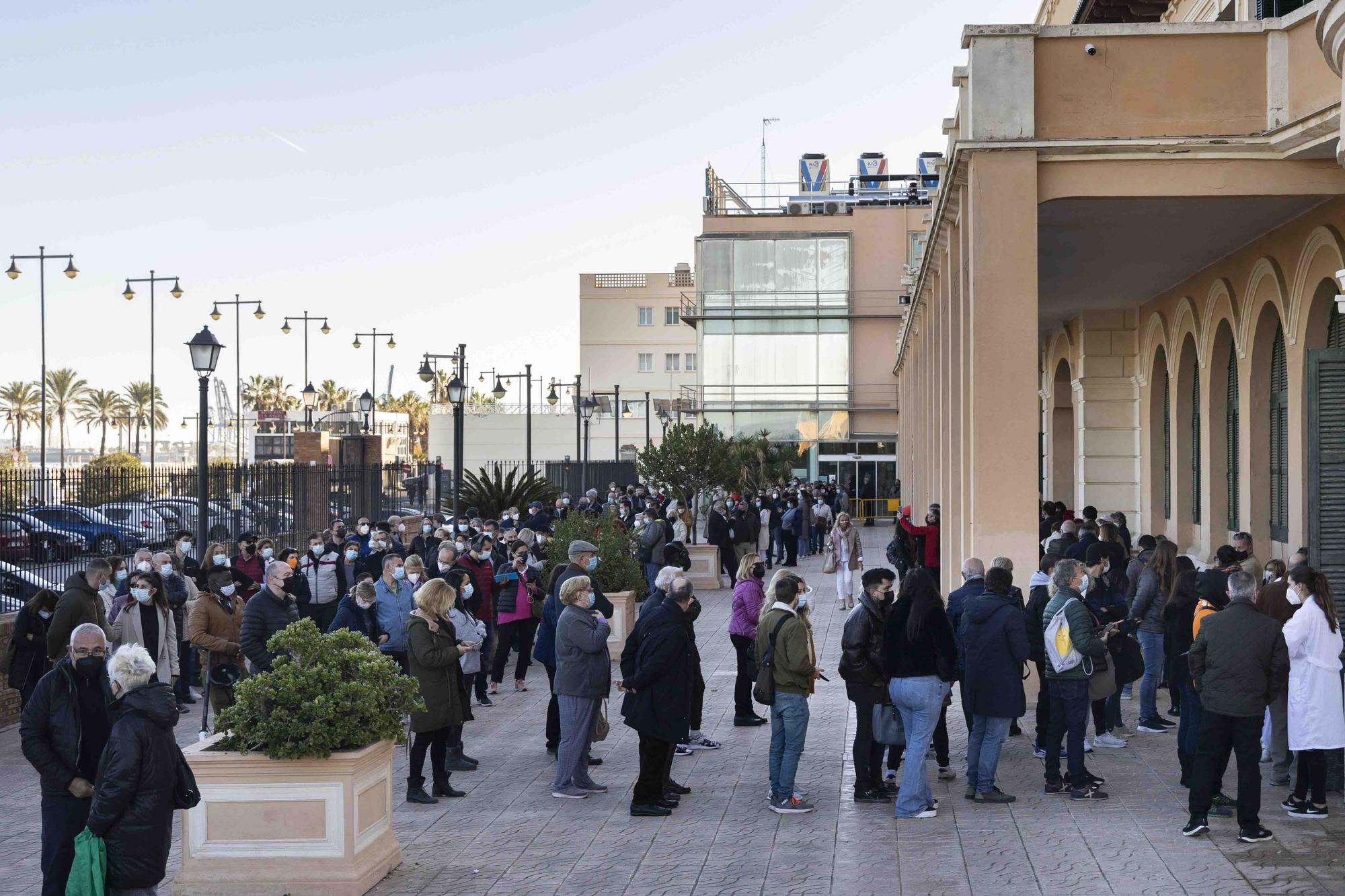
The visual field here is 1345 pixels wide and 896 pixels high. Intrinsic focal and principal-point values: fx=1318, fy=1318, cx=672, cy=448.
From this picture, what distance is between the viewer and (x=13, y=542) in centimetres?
1725

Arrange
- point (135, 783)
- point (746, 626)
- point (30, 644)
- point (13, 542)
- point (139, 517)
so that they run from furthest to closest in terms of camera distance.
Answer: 1. point (139, 517)
2. point (13, 542)
3. point (746, 626)
4. point (30, 644)
5. point (135, 783)

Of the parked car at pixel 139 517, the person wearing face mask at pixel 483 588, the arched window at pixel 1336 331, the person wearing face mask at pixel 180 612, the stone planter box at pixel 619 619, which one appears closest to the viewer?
the person wearing face mask at pixel 180 612

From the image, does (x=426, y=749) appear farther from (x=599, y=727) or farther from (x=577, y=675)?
(x=599, y=727)

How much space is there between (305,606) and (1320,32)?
11.3 metres

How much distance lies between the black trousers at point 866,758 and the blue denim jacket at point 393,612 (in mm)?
4126

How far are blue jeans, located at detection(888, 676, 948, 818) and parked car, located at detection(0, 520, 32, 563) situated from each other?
1213 cm

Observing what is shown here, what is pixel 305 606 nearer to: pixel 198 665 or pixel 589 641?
pixel 198 665

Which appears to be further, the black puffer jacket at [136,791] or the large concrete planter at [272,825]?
the large concrete planter at [272,825]

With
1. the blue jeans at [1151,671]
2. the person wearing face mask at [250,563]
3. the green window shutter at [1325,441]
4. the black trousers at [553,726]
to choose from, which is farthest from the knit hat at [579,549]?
the green window shutter at [1325,441]

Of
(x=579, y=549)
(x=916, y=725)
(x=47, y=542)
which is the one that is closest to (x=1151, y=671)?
(x=916, y=725)

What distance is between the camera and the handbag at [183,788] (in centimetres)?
626

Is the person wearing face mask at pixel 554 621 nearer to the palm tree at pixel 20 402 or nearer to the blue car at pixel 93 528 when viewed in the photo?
the blue car at pixel 93 528

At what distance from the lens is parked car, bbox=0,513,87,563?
16.5 metres

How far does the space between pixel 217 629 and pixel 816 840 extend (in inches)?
241
